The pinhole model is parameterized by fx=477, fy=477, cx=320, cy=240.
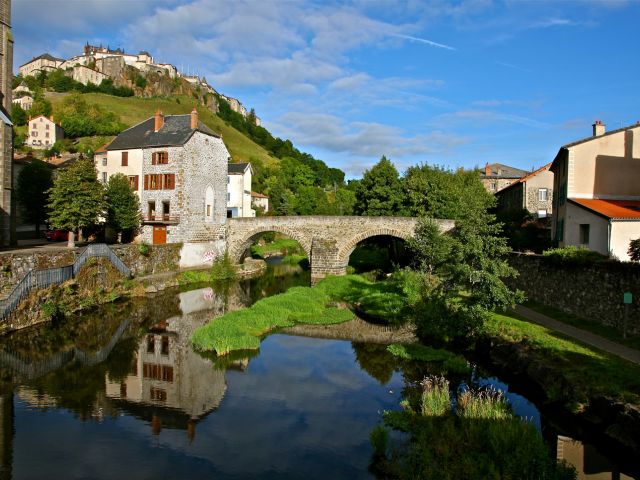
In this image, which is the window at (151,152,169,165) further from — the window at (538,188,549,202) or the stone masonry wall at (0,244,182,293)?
the window at (538,188,549,202)

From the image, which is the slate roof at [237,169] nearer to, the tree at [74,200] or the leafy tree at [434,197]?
the leafy tree at [434,197]

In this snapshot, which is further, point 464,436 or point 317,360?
point 317,360

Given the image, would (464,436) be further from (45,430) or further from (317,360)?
(45,430)

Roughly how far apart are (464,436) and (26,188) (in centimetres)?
4191

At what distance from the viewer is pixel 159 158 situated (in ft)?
119

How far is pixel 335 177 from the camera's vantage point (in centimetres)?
13612

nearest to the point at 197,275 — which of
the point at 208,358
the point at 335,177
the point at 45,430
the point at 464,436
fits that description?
the point at 208,358

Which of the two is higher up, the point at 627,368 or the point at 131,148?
the point at 131,148

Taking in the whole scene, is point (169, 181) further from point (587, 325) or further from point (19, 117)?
point (19, 117)

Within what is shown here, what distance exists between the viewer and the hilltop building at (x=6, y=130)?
25.6m

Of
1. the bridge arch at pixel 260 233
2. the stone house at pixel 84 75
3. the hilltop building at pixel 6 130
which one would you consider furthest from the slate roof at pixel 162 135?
the stone house at pixel 84 75

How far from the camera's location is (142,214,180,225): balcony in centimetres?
3572

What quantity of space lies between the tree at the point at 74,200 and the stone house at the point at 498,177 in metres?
45.0

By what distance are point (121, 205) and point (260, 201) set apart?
3994 cm
